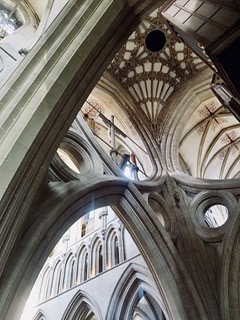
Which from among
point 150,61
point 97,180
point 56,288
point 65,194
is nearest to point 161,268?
point 97,180

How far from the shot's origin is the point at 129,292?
402 inches

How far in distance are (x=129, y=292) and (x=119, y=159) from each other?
5.27 metres

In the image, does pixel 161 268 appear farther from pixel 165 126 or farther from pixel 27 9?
pixel 27 9

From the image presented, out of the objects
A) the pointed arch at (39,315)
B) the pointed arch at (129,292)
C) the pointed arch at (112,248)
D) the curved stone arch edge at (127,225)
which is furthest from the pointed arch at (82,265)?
the curved stone arch edge at (127,225)

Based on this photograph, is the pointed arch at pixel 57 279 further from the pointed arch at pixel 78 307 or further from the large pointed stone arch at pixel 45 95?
the large pointed stone arch at pixel 45 95

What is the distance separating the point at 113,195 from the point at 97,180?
872 millimetres

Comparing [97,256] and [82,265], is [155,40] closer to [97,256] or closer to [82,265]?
[97,256]

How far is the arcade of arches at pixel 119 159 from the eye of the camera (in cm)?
437

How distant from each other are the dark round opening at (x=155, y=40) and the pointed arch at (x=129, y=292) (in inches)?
307

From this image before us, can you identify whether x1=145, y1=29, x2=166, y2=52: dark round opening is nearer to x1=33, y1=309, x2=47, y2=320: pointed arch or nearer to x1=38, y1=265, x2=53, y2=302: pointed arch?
x1=38, y1=265, x2=53, y2=302: pointed arch

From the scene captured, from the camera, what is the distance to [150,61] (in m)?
12.3

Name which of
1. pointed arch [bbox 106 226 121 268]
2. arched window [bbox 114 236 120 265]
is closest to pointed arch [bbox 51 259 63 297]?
pointed arch [bbox 106 226 121 268]

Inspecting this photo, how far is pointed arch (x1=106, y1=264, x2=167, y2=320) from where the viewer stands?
993 centimetres

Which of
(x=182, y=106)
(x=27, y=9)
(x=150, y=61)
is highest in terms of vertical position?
(x=150, y=61)
